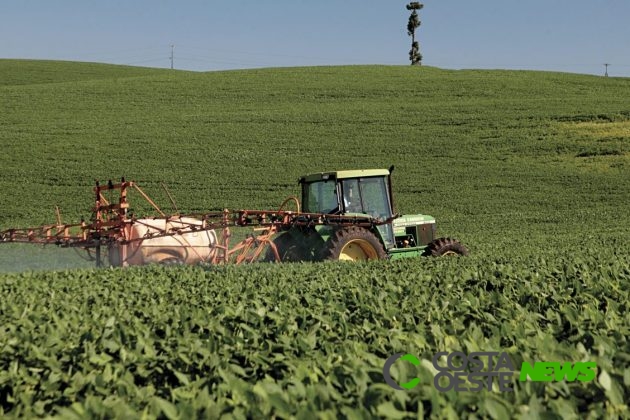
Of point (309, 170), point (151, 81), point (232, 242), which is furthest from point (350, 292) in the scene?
point (151, 81)

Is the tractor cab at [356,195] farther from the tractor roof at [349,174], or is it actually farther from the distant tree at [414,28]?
the distant tree at [414,28]

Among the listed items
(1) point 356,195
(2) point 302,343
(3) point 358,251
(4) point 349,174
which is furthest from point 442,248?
(2) point 302,343

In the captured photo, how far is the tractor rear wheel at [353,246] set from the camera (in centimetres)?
1293

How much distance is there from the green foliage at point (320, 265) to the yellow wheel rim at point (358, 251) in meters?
2.49

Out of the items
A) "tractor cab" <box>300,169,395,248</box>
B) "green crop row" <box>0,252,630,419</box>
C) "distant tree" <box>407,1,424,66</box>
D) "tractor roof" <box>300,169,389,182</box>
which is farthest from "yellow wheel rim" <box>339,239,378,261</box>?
"distant tree" <box>407,1,424,66</box>

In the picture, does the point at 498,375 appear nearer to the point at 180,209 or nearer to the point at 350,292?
the point at 350,292

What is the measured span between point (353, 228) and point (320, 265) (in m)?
2.69

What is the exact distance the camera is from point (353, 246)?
1359 cm

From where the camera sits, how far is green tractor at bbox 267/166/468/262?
1337cm

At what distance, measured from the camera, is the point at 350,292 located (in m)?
6.68

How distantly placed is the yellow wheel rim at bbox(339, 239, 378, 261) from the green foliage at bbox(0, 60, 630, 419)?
2.49 m

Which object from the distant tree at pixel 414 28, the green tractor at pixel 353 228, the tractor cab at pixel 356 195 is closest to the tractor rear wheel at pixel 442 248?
the green tractor at pixel 353 228

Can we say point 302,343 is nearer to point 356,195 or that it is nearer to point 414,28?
point 356,195

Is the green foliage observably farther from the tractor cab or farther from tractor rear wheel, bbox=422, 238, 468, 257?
the tractor cab
